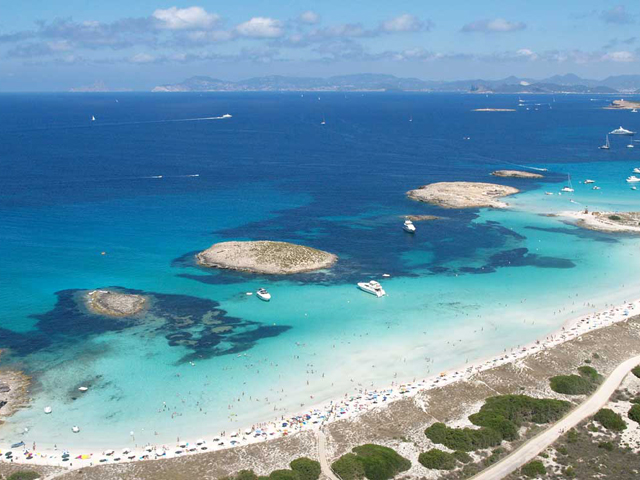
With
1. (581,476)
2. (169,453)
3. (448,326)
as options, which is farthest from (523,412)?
(169,453)

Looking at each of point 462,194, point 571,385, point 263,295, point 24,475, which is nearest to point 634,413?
point 571,385

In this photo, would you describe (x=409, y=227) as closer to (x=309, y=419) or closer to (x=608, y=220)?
(x=608, y=220)

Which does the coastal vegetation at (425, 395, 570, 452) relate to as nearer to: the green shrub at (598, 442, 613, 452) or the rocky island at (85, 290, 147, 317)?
the green shrub at (598, 442, 613, 452)

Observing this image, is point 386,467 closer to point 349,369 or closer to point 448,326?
point 349,369

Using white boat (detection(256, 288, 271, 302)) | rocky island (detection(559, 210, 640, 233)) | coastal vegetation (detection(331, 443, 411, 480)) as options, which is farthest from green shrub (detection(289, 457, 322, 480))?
rocky island (detection(559, 210, 640, 233))

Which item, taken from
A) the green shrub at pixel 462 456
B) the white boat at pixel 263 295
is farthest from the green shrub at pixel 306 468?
the white boat at pixel 263 295

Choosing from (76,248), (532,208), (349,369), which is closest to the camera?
(349,369)

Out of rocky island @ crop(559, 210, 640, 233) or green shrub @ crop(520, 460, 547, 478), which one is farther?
rocky island @ crop(559, 210, 640, 233)
